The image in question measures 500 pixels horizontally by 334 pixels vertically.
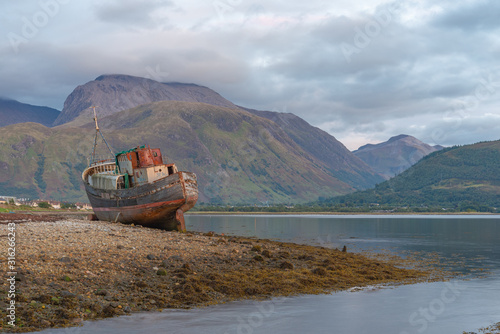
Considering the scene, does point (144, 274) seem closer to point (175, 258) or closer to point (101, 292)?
point (101, 292)

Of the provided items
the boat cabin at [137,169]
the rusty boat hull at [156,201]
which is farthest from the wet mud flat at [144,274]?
the boat cabin at [137,169]

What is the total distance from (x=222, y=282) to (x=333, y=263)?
12043 mm

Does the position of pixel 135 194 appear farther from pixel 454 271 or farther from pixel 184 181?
pixel 454 271

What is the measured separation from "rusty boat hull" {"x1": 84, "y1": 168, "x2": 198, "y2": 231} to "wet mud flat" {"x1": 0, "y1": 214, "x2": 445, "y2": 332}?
18.6m

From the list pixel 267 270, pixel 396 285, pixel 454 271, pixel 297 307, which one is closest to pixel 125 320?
pixel 297 307

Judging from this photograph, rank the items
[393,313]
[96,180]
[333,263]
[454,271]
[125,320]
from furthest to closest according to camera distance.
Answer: [96,180]
[454,271]
[333,263]
[393,313]
[125,320]

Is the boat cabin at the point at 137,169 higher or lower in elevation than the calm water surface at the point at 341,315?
higher

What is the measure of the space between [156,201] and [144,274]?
33046mm

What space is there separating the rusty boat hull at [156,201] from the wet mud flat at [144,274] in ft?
61.1

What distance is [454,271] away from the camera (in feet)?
134

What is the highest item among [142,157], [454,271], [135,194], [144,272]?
[142,157]

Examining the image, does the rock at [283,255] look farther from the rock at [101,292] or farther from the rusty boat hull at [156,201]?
the rusty boat hull at [156,201]

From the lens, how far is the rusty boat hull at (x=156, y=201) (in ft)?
199

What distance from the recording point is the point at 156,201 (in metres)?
60.8
